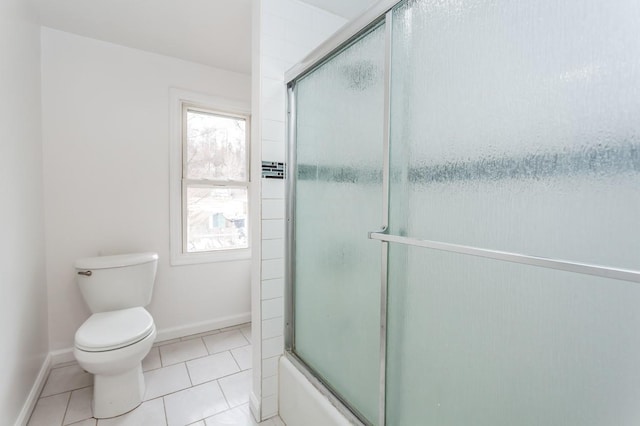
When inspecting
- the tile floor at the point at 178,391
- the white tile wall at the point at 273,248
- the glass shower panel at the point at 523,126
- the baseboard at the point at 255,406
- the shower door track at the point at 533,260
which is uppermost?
the glass shower panel at the point at 523,126

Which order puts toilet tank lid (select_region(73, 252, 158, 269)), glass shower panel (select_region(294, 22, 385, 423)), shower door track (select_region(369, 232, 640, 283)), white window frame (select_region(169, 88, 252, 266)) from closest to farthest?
shower door track (select_region(369, 232, 640, 283)), glass shower panel (select_region(294, 22, 385, 423)), toilet tank lid (select_region(73, 252, 158, 269)), white window frame (select_region(169, 88, 252, 266))

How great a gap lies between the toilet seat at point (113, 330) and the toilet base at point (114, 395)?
0.22 m

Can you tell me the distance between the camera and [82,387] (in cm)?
183

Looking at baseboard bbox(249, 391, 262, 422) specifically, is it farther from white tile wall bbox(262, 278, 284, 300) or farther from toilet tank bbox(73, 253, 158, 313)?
toilet tank bbox(73, 253, 158, 313)

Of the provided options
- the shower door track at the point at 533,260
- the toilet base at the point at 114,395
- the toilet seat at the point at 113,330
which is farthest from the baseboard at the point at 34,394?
the shower door track at the point at 533,260

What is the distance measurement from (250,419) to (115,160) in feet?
6.53

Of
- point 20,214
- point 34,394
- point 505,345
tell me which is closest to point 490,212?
point 505,345

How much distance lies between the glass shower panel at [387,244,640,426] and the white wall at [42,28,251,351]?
6.72 ft

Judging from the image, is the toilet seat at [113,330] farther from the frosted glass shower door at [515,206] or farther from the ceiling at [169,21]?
the ceiling at [169,21]

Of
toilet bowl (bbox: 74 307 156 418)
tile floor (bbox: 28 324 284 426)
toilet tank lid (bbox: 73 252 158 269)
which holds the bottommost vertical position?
tile floor (bbox: 28 324 284 426)

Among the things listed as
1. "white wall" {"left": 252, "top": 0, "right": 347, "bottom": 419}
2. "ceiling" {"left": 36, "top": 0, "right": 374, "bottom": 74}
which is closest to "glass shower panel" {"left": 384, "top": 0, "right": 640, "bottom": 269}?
"white wall" {"left": 252, "top": 0, "right": 347, "bottom": 419}

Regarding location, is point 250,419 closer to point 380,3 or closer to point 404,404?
point 404,404

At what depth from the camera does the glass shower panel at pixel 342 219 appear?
1.09 meters

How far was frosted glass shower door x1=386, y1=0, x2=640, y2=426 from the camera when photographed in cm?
54
